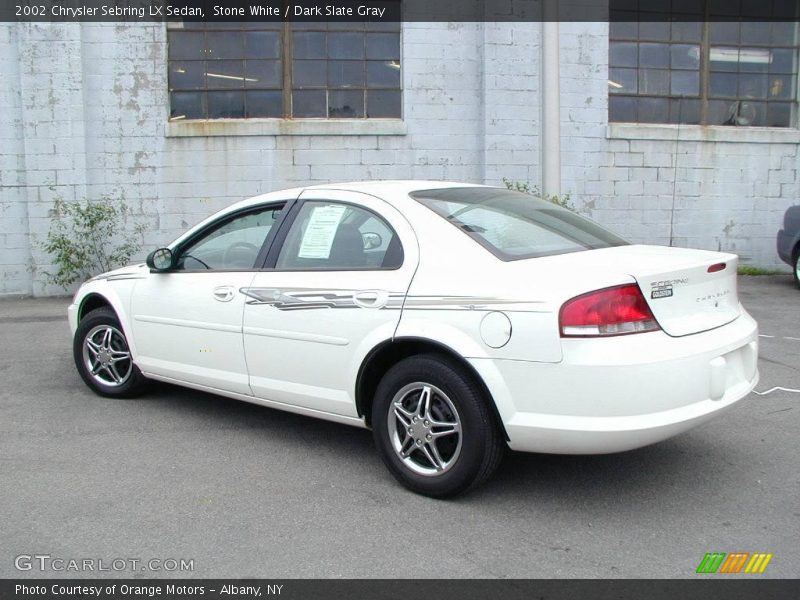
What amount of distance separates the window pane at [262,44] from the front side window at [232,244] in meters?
6.83

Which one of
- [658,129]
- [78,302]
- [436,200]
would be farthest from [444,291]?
[658,129]

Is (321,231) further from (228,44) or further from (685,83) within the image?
(685,83)

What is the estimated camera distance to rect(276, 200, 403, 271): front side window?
13.5ft

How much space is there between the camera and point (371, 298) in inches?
155

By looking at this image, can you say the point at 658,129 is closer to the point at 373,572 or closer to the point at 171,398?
the point at 171,398

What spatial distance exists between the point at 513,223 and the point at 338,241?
3.15 feet

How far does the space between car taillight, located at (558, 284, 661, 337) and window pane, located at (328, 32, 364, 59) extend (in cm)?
873

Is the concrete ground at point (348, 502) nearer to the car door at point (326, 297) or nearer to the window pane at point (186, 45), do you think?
the car door at point (326, 297)

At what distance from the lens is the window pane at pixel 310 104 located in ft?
36.8

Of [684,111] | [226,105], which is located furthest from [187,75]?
[684,111]

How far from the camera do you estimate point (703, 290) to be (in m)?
3.76

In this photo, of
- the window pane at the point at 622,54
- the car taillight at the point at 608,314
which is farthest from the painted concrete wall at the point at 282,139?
the car taillight at the point at 608,314

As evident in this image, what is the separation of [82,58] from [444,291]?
891 centimetres

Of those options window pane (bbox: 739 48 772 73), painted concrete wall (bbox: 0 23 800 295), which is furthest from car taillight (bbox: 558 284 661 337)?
window pane (bbox: 739 48 772 73)
